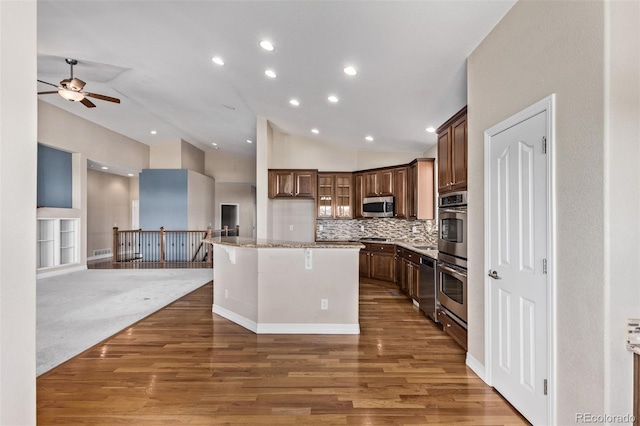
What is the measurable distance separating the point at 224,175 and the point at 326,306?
9658 mm

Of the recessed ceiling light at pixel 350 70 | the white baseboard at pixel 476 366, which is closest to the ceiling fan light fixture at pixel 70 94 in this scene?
the recessed ceiling light at pixel 350 70

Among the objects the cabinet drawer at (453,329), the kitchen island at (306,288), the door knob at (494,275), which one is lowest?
the cabinet drawer at (453,329)

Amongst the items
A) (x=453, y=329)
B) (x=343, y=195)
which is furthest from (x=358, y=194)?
(x=453, y=329)

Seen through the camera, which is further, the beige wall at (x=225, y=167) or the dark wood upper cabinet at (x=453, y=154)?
the beige wall at (x=225, y=167)

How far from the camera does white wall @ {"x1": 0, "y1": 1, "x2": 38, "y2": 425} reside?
1032mm

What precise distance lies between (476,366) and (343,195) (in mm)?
4714

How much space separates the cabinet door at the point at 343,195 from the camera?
694 centimetres

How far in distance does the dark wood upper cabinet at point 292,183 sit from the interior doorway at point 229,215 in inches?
254

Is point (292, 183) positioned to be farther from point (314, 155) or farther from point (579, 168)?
point (579, 168)

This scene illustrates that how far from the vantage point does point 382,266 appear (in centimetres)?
618

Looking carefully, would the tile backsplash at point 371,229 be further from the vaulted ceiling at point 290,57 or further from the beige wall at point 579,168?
the beige wall at point 579,168

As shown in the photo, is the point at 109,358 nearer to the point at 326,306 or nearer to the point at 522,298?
the point at 326,306

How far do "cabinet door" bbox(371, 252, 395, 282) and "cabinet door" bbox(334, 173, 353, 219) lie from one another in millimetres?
1172

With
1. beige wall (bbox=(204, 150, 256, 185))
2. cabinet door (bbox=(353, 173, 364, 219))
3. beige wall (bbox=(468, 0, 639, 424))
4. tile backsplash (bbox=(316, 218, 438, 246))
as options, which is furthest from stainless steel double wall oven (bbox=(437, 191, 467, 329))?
beige wall (bbox=(204, 150, 256, 185))
